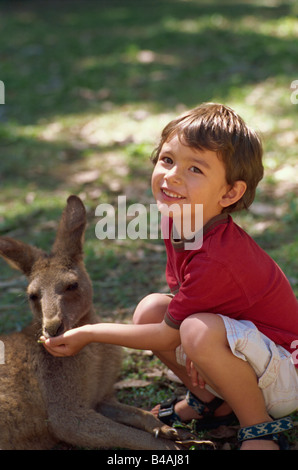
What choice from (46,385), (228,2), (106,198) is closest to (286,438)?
(46,385)

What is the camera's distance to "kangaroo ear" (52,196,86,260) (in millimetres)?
3480

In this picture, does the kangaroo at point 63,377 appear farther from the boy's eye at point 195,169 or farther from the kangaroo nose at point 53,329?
the boy's eye at point 195,169

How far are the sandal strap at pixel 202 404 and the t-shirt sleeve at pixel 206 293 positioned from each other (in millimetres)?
571

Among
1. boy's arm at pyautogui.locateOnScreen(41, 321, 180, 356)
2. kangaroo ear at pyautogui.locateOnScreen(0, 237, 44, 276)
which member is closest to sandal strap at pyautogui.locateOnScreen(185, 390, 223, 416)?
boy's arm at pyautogui.locateOnScreen(41, 321, 180, 356)

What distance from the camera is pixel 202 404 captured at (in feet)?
10.1

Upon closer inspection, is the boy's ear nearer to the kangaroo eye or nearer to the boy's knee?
the boy's knee

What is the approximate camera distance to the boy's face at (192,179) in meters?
2.69

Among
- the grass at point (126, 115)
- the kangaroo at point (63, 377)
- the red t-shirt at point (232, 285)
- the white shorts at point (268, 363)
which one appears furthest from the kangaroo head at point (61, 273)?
the white shorts at point (268, 363)

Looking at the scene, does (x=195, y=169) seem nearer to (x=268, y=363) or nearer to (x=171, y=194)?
(x=171, y=194)

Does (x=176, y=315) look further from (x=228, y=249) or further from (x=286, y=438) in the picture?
(x=286, y=438)

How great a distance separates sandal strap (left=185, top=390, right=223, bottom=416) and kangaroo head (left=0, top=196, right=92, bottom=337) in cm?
72

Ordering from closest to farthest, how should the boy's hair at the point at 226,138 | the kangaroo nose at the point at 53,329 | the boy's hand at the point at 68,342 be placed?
the boy's hair at the point at 226,138 → the boy's hand at the point at 68,342 → the kangaroo nose at the point at 53,329

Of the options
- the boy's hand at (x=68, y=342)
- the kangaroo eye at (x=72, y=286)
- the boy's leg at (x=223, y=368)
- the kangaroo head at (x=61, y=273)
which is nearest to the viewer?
the boy's leg at (x=223, y=368)

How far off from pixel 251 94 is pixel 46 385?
4.72 meters
